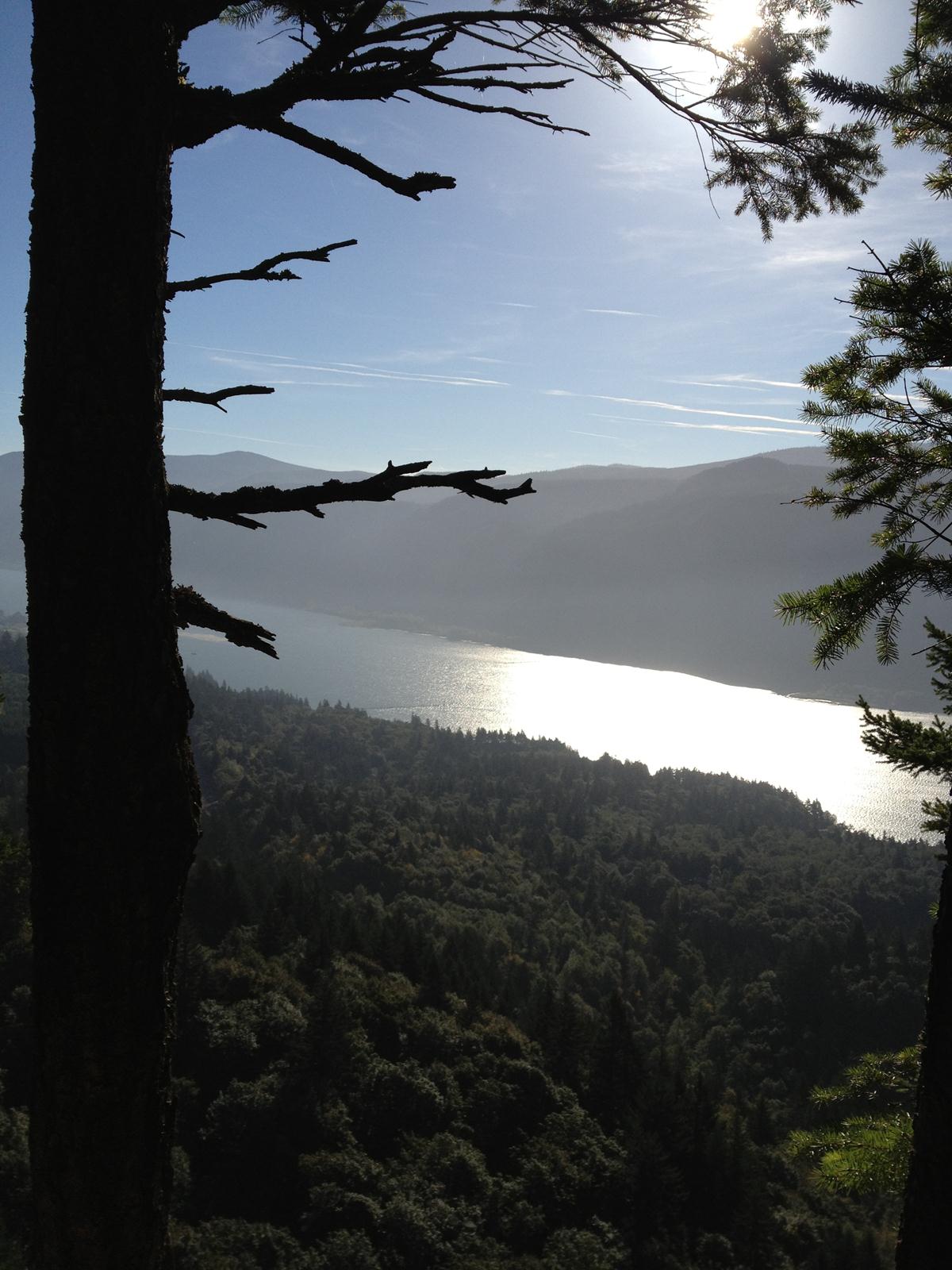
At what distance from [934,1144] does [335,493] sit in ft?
Result: 10.2

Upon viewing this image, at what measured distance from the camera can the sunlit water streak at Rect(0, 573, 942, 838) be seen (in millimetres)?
106000

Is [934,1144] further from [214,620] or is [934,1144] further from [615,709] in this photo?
[615,709]

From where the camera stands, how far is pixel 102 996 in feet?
7.20

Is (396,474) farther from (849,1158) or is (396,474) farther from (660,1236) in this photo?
(660,1236)

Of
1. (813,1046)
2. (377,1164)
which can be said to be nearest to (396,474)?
(377,1164)

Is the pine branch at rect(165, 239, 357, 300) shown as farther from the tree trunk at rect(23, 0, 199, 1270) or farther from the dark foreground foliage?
the dark foreground foliage

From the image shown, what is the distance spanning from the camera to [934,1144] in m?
2.96

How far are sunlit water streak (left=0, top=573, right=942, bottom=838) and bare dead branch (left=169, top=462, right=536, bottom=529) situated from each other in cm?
9815

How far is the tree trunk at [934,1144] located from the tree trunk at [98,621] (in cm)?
265

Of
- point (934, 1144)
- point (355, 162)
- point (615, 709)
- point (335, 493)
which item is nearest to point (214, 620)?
point (335, 493)

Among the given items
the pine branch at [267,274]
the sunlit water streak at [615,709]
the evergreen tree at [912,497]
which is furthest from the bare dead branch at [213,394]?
the sunlit water streak at [615,709]

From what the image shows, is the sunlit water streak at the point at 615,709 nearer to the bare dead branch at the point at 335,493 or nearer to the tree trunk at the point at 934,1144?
the tree trunk at the point at 934,1144

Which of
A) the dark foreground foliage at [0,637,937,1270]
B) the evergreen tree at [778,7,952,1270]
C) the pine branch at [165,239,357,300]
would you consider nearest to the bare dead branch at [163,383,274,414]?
the pine branch at [165,239,357,300]

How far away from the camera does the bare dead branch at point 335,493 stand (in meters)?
2.46
